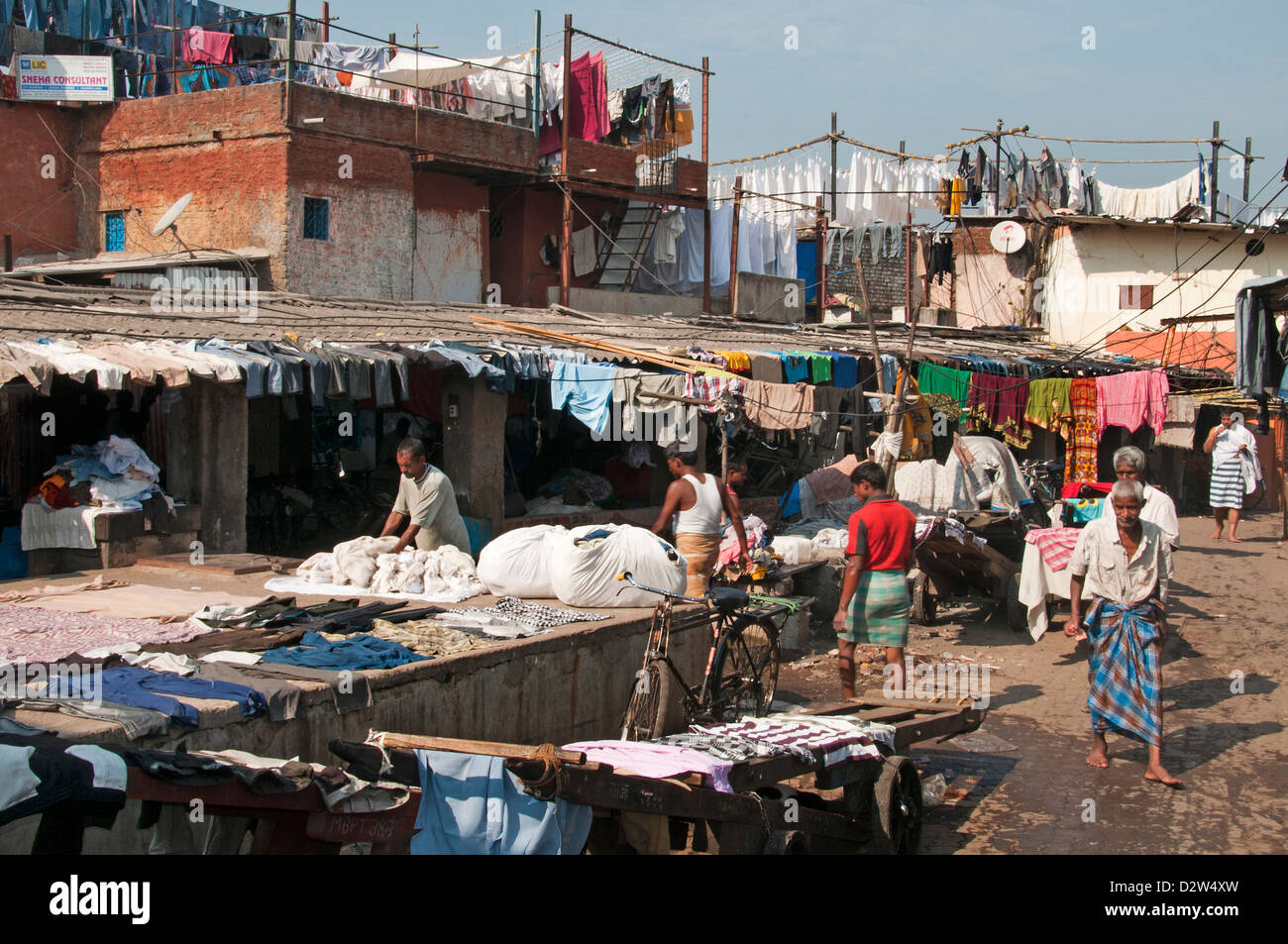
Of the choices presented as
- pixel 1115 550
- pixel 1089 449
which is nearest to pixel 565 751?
pixel 1115 550

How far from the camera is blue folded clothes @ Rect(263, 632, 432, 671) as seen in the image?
6.43 m

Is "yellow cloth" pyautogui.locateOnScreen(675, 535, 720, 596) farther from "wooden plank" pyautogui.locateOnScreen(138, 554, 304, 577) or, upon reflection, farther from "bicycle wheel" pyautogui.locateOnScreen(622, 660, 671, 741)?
"wooden plank" pyautogui.locateOnScreen(138, 554, 304, 577)

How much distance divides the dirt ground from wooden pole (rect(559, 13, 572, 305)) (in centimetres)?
1213

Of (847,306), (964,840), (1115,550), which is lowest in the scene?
(964,840)

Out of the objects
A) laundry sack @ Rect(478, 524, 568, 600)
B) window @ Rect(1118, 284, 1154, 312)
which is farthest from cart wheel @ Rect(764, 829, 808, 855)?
window @ Rect(1118, 284, 1154, 312)

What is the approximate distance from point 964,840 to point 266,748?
3814 millimetres

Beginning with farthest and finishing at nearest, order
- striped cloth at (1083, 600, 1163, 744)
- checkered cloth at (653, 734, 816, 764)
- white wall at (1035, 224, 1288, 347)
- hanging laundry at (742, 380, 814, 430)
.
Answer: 1. white wall at (1035, 224, 1288, 347)
2. hanging laundry at (742, 380, 814, 430)
3. striped cloth at (1083, 600, 1163, 744)
4. checkered cloth at (653, 734, 816, 764)

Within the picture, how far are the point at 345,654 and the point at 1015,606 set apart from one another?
25.3ft

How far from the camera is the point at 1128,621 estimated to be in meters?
7.14

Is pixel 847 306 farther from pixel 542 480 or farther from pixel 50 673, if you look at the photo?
pixel 50 673

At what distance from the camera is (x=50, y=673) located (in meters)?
5.70

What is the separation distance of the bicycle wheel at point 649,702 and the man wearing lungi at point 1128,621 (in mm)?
2577

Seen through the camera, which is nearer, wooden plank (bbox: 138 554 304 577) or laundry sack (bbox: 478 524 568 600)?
laundry sack (bbox: 478 524 568 600)

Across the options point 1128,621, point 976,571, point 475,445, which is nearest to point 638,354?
point 475,445
